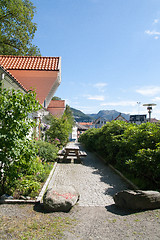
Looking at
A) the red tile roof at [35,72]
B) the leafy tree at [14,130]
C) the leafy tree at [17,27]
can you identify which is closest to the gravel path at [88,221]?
the leafy tree at [14,130]

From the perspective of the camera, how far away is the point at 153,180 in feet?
17.4

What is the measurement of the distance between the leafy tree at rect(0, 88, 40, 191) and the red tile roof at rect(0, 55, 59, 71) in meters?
5.24

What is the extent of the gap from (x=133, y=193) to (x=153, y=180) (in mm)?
1674

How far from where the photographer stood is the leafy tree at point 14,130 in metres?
3.83

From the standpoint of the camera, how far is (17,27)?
565 inches

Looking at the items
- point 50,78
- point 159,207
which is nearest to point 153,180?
point 159,207

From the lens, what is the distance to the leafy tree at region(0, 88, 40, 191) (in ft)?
12.6

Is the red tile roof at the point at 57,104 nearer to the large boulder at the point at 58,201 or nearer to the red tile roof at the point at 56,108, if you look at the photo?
the red tile roof at the point at 56,108

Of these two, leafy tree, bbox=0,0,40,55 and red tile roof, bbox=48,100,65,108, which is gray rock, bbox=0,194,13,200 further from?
red tile roof, bbox=48,100,65,108

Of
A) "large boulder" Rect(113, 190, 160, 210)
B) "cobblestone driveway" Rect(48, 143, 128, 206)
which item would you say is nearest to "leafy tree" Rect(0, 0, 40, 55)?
"cobblestone driveway" Rect(48, 143, 128, 206)

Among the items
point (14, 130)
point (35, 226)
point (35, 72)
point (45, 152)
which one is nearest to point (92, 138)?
point (45, 152)

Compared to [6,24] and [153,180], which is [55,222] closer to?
[153,180]

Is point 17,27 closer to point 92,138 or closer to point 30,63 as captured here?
point 30,63

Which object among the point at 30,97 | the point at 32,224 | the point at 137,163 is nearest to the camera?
the point at 32,224
